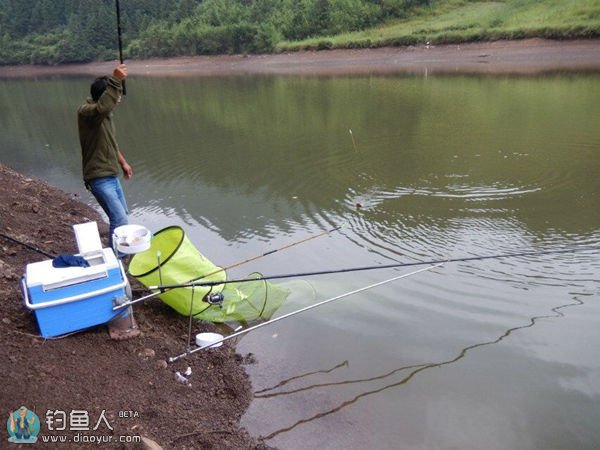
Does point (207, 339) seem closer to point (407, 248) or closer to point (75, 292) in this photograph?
point (75, 292)

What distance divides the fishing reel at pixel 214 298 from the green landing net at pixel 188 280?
36 millimetres

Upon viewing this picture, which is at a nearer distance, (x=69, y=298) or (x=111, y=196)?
(x=69, y=298)

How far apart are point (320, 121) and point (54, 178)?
7.94m

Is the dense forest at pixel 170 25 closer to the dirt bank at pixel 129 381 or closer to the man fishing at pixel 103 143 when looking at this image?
the man fishing at pixel 103 143

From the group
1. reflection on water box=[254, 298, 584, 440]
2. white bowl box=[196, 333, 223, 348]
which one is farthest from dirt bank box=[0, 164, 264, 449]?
reflection on water box=[254, 298, 584, 440]

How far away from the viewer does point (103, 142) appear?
181 inches

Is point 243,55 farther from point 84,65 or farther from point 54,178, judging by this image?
point 54,178

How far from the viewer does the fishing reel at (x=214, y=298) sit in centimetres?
449

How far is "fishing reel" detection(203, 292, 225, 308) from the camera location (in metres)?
4.49

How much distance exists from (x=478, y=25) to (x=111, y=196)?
39.0 m

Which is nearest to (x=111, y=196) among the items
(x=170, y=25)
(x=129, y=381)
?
(x=129, y=381)

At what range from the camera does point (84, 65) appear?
201 ft

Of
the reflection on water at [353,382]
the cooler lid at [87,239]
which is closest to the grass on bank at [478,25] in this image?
the reflection on water at [353,382]

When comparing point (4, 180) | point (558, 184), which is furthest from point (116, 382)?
point (558, 184)
